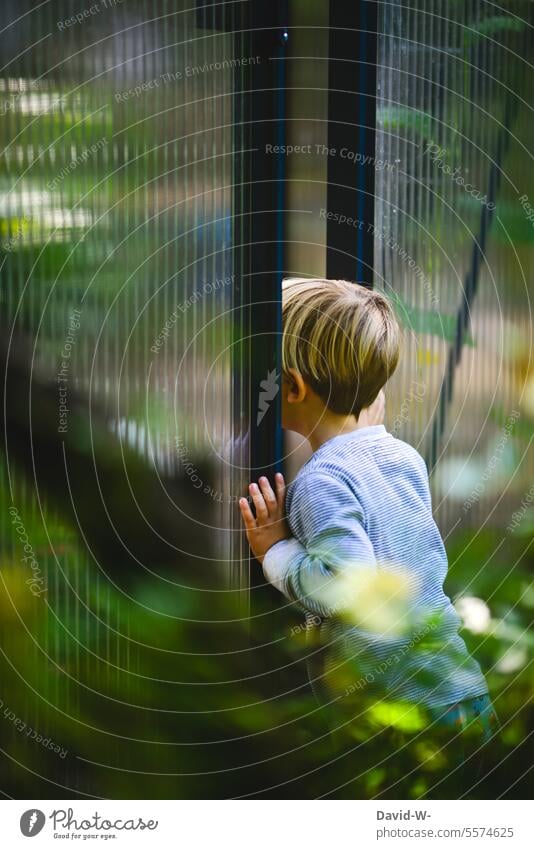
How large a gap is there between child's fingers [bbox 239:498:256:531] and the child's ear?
97 mm

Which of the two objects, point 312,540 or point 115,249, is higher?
point 115,249

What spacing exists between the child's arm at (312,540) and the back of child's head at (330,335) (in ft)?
0.25

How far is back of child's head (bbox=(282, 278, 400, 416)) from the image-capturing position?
831mm

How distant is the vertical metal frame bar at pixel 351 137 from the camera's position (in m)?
0.82

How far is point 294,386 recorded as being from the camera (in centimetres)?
84

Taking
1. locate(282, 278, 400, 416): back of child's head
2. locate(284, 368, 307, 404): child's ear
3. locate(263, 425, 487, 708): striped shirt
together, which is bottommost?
locate(263, 425, 487, 708): striped shirt

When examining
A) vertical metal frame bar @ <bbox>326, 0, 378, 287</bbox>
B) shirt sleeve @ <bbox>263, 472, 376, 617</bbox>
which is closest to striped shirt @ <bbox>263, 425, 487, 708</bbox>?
shirt sleeve @ <bbox>263, 472, 376, 617</bbox>

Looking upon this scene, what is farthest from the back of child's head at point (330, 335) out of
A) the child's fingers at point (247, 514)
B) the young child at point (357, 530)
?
the child's fingers at point (247, 514)

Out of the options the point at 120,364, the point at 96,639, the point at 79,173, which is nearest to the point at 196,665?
the point at 96,639

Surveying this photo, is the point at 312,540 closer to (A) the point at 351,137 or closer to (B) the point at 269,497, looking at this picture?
(B) the point at 269,497

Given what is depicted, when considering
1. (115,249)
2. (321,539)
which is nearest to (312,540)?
(321,539)

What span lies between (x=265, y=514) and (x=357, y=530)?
83 millimetres

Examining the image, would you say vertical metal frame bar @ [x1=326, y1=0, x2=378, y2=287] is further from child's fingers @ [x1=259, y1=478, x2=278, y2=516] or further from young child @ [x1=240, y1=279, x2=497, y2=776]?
child's fingers @ [x1=259, y1=478, x2=278, y2=516]

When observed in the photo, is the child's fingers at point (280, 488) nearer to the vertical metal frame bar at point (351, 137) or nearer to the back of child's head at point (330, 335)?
the back of child's head at point (330, 335)
